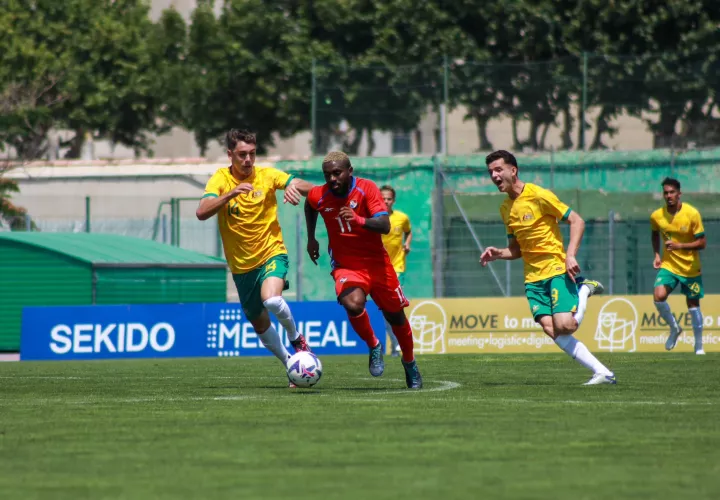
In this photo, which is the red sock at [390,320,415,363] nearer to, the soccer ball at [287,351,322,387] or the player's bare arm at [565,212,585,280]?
the soccer ball at [287,351,322,387]

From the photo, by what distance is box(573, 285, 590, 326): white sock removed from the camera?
12.0 metres

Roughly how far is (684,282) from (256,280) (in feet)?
30.0

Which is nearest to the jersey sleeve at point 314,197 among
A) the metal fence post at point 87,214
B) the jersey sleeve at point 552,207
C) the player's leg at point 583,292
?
the jersey sleeve at point 552,207

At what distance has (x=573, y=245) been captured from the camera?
38.8 ft

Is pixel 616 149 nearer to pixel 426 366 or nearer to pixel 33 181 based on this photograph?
pixel 426 366

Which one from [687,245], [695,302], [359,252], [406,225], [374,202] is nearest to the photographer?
[374,202]

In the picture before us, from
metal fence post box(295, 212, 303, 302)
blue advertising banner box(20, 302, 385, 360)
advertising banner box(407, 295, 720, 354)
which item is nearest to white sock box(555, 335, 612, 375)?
advertising banner box(407, 295, 720, 354)

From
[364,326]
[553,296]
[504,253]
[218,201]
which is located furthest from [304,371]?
[553,296]

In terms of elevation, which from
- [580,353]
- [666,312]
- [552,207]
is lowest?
[666,312]

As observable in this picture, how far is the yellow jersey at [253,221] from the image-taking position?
12453 mm

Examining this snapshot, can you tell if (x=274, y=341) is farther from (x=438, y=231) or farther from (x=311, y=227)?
(x=438, y=231)

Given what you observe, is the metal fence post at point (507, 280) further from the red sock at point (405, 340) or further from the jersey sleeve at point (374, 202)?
the jersey sleeve at point (374, 202)

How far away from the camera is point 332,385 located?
1254 centimetres

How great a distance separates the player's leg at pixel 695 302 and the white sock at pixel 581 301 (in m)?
8.07
